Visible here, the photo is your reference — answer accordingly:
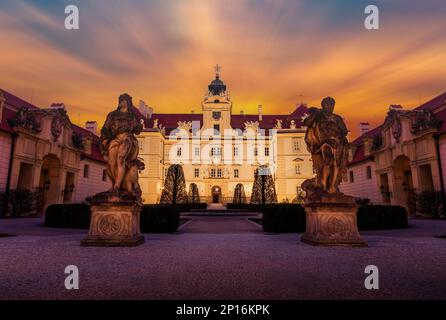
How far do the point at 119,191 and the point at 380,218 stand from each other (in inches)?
436

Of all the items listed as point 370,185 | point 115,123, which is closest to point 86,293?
point 115,123

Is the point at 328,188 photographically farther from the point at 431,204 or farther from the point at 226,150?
the point at 226,150

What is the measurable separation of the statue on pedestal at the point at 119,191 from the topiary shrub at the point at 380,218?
945cm

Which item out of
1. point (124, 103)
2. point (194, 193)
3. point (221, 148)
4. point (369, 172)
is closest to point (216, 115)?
point (221, 148)

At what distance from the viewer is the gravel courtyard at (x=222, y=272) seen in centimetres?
312

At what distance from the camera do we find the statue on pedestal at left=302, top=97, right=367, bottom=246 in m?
6.73

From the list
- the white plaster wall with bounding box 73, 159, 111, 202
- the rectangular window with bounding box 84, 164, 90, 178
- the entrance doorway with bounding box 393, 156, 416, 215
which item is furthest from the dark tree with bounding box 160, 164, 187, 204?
the entrance doorway with bounding box 393, 156, 416, 215

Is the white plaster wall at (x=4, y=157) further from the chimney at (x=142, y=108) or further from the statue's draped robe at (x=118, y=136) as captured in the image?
the chimney at (x=142, y=108)

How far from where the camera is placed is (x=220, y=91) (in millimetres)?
50000

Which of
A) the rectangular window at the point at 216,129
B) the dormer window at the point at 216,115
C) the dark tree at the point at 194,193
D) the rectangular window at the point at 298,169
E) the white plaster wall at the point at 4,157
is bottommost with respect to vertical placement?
the dark tree at the point at 194,193

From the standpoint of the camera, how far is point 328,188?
7.20m

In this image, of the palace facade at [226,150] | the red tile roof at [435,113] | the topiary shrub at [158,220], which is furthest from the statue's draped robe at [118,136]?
the palace facade at [226,150]

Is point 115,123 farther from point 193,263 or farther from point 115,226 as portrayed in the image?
point 193,263
